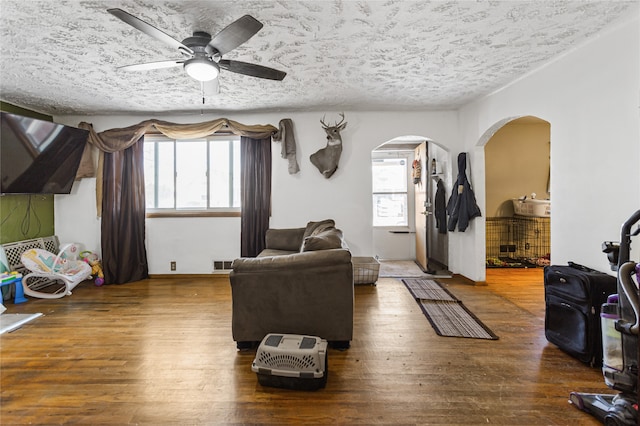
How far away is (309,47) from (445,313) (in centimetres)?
280

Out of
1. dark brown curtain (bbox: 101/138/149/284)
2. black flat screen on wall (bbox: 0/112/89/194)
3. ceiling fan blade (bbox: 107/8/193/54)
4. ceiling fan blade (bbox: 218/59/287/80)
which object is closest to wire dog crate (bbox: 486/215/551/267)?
ceiling fan blade (bbox: 218/59/287/80)

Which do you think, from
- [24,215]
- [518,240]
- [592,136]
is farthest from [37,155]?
[518,240]

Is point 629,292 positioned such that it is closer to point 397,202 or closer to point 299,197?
point 299,197

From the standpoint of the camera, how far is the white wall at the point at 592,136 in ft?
6.98

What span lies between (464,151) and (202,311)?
3.96 m

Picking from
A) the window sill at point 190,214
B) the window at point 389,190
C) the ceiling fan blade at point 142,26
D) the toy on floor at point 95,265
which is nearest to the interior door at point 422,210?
the window at point 389,190

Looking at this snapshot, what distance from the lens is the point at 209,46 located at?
6.91 ft

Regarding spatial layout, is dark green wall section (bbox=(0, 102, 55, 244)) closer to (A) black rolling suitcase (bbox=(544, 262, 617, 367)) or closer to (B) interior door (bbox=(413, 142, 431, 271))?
(B) interior door (bbox=(413, 142, 431, 271))

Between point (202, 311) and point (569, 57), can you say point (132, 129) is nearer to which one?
point (202, 311)

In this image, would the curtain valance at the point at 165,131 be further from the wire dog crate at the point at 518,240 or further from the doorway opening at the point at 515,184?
the wire dog crate at the point at 518,240

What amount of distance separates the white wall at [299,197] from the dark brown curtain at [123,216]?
0.64 feet

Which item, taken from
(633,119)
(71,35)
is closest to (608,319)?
(633,119)

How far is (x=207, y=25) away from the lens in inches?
85.7

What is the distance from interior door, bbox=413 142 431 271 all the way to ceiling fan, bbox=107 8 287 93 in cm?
345
